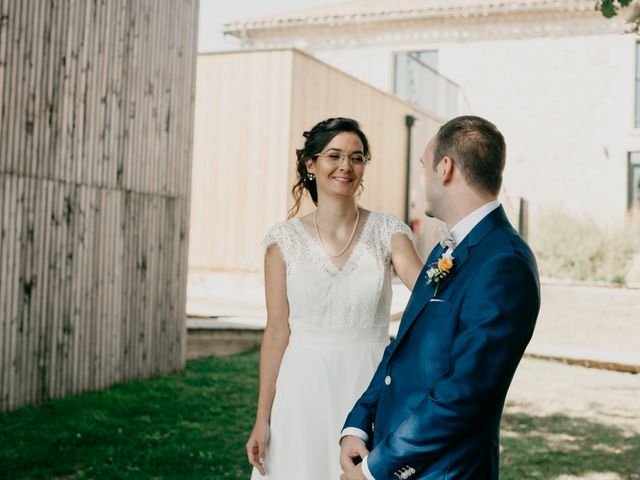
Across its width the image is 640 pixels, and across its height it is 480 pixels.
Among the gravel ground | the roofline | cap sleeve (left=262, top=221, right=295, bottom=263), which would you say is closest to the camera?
cap sleeve (left=262, top=221, right=295, bottom=263)

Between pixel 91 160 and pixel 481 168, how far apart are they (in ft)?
18.6

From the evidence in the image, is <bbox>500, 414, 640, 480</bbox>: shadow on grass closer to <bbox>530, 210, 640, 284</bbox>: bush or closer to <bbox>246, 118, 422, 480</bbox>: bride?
<bbox>246, 118, 422, 480</bbox>: bride

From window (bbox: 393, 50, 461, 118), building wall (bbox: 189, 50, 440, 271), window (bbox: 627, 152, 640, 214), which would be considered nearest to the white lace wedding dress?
building wall (bbox: 189, 50, 440, 271)

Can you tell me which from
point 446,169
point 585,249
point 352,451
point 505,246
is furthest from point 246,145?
point 505,246

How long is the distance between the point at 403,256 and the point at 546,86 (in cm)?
2168

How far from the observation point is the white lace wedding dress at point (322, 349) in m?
3.27

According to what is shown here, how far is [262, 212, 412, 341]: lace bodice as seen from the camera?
131 inches

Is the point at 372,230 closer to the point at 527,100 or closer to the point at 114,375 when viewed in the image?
the point at 114,375

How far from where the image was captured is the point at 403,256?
341cm

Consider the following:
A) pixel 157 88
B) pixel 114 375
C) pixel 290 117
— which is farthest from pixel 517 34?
pixel 114 375

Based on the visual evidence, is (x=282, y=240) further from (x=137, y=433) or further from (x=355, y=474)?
(x=137, y=433)

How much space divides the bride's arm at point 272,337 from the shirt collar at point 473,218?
127 cm

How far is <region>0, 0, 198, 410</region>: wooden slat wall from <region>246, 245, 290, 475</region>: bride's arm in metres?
3.73

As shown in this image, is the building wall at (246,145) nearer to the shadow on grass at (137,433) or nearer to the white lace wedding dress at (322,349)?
the shadow on grass at (137,433)
